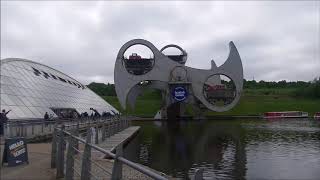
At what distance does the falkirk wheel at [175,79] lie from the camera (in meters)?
→ 79.6

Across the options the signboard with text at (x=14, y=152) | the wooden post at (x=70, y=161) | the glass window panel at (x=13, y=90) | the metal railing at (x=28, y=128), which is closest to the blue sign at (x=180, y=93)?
the glass window panel at (x=13, y=90)

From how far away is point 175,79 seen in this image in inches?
3179

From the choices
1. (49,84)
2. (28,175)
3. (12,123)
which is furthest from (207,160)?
(49,84)

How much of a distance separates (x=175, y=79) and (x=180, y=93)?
9.34 ft

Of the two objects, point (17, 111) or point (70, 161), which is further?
point (17, 111)

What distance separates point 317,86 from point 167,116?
147 ft

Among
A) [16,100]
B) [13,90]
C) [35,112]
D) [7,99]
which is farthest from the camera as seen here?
[13,90]

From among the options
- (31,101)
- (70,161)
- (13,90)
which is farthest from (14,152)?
(31,101)

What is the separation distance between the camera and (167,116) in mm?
83938

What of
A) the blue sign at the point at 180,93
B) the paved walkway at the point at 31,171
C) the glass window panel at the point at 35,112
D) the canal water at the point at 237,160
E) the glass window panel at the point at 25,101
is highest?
the blue sign at the point at 180,93

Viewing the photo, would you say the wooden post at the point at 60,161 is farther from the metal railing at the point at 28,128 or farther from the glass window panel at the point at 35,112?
the glass window panel at the point at 35,112

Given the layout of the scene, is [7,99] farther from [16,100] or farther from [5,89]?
[5,89]

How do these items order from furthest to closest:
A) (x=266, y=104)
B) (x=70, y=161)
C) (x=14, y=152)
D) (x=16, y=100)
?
(x=266, y=104) < (x=16, y=100) < (x=14, y=152) < (x=70, y=161)

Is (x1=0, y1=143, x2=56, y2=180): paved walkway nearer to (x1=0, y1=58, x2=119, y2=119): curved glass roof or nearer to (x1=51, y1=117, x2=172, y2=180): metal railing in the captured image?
(x1=51, y1=117, x2=172, y2=180): metal railing
